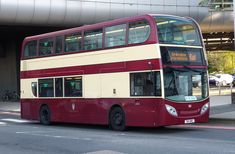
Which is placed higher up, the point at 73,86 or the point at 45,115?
the point at 73,86

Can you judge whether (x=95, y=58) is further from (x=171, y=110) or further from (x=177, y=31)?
(x=171, y=110)

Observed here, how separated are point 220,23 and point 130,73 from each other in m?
23.7

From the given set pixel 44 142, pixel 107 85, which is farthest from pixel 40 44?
pixel 44 142

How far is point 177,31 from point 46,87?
7.21 meters

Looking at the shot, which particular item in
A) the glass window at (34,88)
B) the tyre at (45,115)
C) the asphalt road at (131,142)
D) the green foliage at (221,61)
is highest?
the green foliage at (221,61)

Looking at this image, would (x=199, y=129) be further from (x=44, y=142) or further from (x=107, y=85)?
(x=44, y=142)

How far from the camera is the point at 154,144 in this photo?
12.7 meters

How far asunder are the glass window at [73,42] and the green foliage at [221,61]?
2732 inches

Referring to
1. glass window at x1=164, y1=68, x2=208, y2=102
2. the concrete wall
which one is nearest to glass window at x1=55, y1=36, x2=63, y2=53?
glass window at x1=164, y1=68, x2=208, y2=102

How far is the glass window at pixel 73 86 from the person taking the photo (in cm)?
1892

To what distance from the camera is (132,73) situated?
16.4 meters

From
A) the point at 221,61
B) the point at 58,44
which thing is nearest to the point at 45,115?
the point at 58,44

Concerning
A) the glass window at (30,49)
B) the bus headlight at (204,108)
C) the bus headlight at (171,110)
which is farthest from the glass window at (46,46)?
the bus headlight at (204,108)

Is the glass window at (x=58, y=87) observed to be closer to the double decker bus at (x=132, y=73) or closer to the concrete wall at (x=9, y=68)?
the double decker bus at (x=132, y=73)
